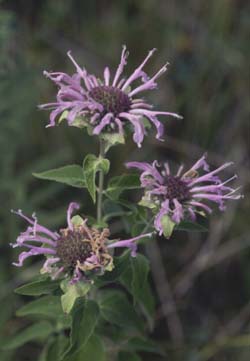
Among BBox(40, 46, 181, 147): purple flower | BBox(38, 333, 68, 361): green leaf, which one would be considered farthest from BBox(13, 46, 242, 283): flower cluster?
BBox(38, 333, 68, 361): green leaf

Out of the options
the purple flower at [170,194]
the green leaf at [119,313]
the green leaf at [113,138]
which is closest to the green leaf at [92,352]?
the green leaf at [119,313]

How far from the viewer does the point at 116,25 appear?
12.3 ft

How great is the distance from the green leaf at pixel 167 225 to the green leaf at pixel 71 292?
0.22 meters

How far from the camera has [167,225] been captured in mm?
1456

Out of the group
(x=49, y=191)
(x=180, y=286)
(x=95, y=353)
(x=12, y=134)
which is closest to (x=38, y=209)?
(x=49, y=191)

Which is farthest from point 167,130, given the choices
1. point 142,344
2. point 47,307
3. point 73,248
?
point 73,248

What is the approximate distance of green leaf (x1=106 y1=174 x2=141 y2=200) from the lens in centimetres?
154

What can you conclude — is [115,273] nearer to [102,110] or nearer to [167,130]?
[102,110]

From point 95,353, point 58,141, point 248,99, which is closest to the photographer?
point 95,353

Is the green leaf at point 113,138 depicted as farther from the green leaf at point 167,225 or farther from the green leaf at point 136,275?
the green leaf at point 136,275

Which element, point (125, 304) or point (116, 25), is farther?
point (116, 25)

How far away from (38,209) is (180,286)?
727 millimetres

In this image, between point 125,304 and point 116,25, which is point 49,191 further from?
point 116,25

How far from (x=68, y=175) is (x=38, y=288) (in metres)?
0.29
